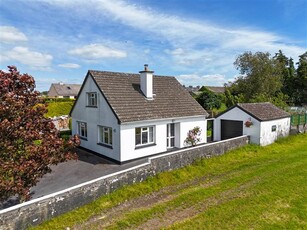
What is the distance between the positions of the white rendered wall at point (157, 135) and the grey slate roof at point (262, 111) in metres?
3.91

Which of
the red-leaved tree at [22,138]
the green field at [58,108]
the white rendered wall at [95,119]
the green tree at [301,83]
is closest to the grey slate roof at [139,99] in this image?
the white rendered wall at [95,119]

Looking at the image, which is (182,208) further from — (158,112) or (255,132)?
(255,132)

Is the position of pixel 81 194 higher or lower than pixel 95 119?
lower

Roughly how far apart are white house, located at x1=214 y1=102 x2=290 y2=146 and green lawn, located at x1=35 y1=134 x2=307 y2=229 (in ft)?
15.4

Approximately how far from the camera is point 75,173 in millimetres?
13656

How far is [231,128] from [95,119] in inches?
473

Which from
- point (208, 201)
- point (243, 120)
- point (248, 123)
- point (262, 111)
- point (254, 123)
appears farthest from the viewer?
point (262, 111)

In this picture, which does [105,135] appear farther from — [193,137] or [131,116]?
[193,137]

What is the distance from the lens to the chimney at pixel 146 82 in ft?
57.7

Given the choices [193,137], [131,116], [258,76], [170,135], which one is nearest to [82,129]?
[131,116]

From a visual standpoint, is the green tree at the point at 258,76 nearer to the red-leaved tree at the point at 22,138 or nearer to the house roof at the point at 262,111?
the house roof at the point at 262,111

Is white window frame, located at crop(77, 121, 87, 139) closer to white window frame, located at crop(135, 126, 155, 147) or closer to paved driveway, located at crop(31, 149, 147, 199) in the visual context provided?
paved driveway, located at crop(31, 149, 147, 199)

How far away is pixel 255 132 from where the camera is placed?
18797 millimetres

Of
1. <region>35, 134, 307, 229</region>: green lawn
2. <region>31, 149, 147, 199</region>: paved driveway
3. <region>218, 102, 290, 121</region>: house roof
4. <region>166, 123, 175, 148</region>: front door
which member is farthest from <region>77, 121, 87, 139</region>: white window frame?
<region>218, 102, 290, 121</region>: house roof
